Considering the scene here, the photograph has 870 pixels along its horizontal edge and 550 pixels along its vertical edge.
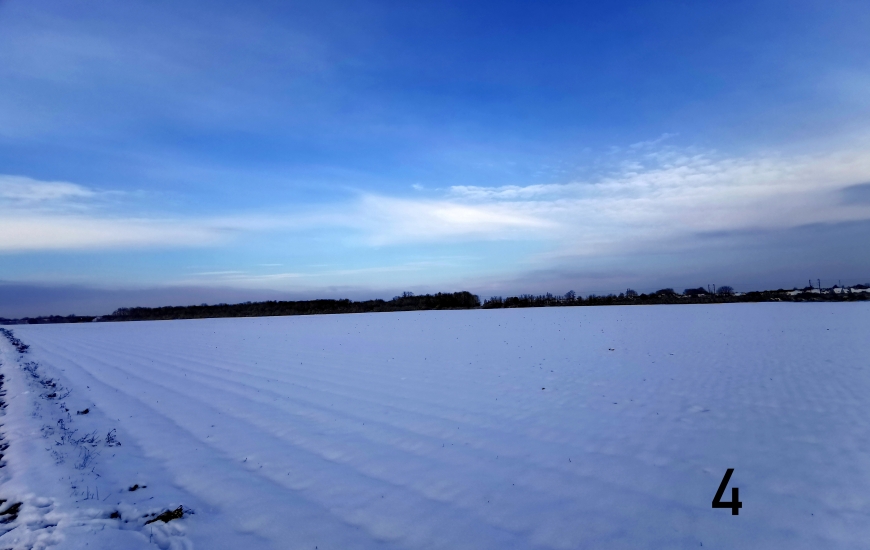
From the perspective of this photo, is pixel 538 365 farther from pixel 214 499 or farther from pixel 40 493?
pixel 40 493

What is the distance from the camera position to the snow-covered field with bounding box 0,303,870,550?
370 centimetres

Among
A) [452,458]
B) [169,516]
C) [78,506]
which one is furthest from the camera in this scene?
[452,458]

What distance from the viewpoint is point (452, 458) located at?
17.3 ft

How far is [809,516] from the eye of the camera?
3.73 metres

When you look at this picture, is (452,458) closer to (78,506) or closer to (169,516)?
(169,516)

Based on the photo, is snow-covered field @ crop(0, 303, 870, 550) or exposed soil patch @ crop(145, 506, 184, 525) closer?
snow-covered field @ crop(0, 303, 870, 550)

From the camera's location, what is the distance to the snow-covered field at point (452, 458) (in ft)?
12.1

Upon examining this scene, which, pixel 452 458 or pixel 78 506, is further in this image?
pixel 452 458

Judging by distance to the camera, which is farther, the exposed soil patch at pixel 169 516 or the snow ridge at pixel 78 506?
the exposed soil patch at pixel 169 516

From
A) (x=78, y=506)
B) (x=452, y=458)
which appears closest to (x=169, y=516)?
(x=78, y=506)

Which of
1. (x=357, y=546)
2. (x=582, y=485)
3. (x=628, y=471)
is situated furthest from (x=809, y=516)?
(x=357, y=546)

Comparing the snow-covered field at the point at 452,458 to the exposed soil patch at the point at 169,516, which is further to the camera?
the exposed soil patch at the point at 169,516

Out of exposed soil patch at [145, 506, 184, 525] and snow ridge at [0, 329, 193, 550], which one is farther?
exposed soil patch at [145, 506, 184, 525]

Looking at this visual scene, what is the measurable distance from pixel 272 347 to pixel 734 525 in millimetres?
17274
